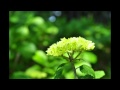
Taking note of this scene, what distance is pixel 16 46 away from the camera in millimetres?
3098

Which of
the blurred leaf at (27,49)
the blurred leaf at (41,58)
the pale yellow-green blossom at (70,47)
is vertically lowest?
the pale yellow-green blossom at (70,47)

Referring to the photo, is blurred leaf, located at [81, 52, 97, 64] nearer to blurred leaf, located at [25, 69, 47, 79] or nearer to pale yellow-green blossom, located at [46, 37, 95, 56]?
blurred leaf, located at [25, 69, 47, 79]

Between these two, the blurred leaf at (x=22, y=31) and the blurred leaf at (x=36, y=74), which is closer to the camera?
the blurred leaf at (x=36, y=74)

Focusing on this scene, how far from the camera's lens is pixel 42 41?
11.1 ft

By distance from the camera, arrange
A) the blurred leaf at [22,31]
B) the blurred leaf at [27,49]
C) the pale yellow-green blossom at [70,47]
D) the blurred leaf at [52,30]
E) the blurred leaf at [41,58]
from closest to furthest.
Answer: the pale yellow-green blossom at [70,47], the blurred leaf at [41,58], the blurred leaf at [27,49], the blurred leaf at [22,31], the blurred leaf at [52,30]

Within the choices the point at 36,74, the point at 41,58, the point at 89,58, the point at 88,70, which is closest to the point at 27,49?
the point at 41,58

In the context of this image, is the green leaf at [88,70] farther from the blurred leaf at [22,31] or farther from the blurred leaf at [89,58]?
the blurred leaf at [22,31]

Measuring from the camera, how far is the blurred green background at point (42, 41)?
2861 mm

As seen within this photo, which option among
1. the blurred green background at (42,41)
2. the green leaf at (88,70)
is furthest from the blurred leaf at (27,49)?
the green leaf at (88,70)

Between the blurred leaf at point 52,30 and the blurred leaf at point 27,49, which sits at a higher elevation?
the blurred leaf at point 52,30
